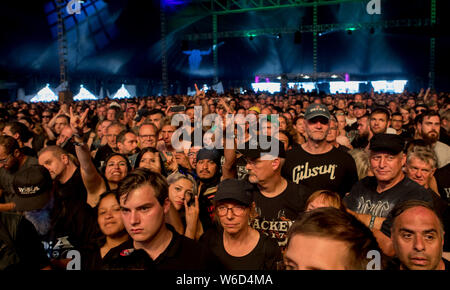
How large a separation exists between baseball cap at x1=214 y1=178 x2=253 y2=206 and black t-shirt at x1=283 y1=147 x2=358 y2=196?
1166 millimetres

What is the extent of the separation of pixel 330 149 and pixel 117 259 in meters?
2.97

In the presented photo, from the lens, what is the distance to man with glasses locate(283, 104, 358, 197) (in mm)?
4027

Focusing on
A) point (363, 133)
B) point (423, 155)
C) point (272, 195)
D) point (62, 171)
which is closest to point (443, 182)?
point (423, 155)

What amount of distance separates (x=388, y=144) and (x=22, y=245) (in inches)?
108

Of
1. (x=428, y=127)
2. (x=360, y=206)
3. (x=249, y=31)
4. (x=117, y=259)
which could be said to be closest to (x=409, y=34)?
(x=249, y=31)

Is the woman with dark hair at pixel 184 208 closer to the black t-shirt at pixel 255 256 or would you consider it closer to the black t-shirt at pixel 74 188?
the black t-shirt at pixel 255 256

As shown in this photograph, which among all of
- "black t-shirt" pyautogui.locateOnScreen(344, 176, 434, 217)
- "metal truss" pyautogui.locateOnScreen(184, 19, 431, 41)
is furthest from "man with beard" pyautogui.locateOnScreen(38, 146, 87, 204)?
"metal truss" pyautogui.locateOnScreen(184, 19, 431, 41)

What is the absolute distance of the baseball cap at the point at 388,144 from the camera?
3.27 m

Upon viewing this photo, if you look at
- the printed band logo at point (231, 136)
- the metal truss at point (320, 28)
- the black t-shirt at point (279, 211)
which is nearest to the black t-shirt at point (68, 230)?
the black t-shirt at point (279, 211)

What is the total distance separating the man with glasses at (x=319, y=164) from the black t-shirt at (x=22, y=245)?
92.6 inches

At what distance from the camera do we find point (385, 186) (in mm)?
3252

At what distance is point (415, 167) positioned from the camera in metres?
3.71
